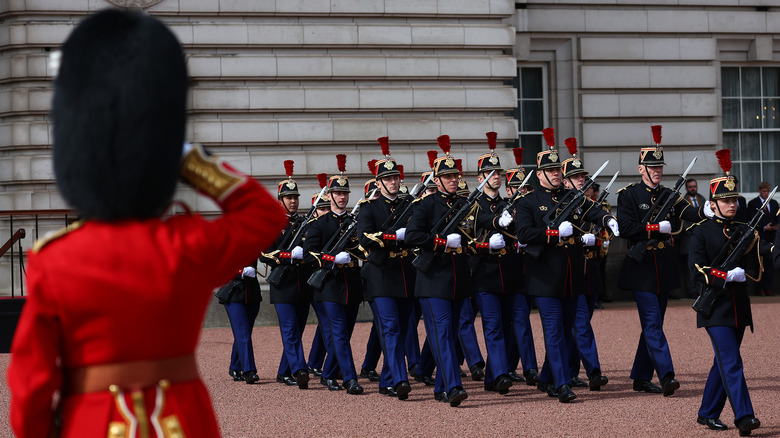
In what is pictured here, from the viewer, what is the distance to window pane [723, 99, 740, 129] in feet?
58.6

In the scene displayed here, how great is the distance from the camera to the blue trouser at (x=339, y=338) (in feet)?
30.6

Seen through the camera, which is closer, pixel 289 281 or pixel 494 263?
pixel 494 263

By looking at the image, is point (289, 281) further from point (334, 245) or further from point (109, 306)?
point (109, 306)

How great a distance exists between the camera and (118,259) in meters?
2.73

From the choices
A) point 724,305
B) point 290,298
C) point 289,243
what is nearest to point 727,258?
point 724,305

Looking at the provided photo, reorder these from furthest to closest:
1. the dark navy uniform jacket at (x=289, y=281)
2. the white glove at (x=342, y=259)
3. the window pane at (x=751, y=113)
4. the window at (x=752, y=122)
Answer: the window pane at (x=751, y=113) → the window at (x=752, y=122) → the dark navy uniform jacket at (x=289, y=281) → the white glove at (x=342, y=259)

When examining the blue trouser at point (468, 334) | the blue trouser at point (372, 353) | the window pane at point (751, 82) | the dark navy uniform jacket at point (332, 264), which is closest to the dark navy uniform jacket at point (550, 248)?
the blue trouser at point (468, 334)

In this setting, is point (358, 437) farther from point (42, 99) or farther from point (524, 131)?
point (524, 131)

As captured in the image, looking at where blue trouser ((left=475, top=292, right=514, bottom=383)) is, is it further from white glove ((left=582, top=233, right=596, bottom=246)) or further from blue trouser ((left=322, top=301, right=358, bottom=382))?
blue trouser ((left=322, top=301, right=358, bottom=382))

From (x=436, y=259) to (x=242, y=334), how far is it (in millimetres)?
2216

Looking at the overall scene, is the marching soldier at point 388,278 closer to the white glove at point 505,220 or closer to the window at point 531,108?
the white glove at point 505,220

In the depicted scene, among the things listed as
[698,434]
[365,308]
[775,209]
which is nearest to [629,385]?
[698,434]

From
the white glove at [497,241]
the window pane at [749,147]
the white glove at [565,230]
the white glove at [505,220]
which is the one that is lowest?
the white glove at [497,241]

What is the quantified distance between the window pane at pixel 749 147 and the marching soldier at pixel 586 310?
903cm
